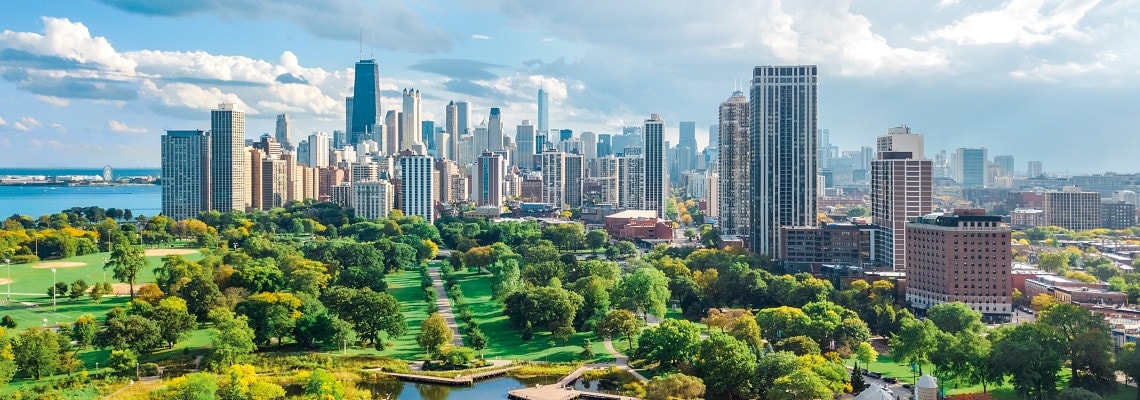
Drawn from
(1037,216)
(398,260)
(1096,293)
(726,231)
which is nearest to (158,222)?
(398,260)

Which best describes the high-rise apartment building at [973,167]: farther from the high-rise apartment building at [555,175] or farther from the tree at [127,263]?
the tree at [127,263]

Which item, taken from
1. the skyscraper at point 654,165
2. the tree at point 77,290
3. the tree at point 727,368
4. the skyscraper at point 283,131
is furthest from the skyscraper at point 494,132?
the tree at point 727,368

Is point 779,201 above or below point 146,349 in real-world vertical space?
above

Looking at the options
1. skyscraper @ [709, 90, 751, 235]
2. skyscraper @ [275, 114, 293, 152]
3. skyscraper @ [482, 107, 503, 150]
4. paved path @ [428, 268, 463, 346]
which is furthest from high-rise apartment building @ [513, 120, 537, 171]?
paved path @ [428, 268, 463, 346]

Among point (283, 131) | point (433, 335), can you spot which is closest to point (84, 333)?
point (433, 335)

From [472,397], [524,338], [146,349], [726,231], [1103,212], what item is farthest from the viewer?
[1103,212]

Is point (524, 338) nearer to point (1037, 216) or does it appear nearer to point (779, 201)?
point (779, 201)

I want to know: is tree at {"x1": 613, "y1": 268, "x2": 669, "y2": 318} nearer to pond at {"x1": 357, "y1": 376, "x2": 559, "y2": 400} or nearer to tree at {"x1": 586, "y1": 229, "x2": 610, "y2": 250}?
pond at {"x1": 357, "y1": 376, "x2": 559, "y2": 400}
